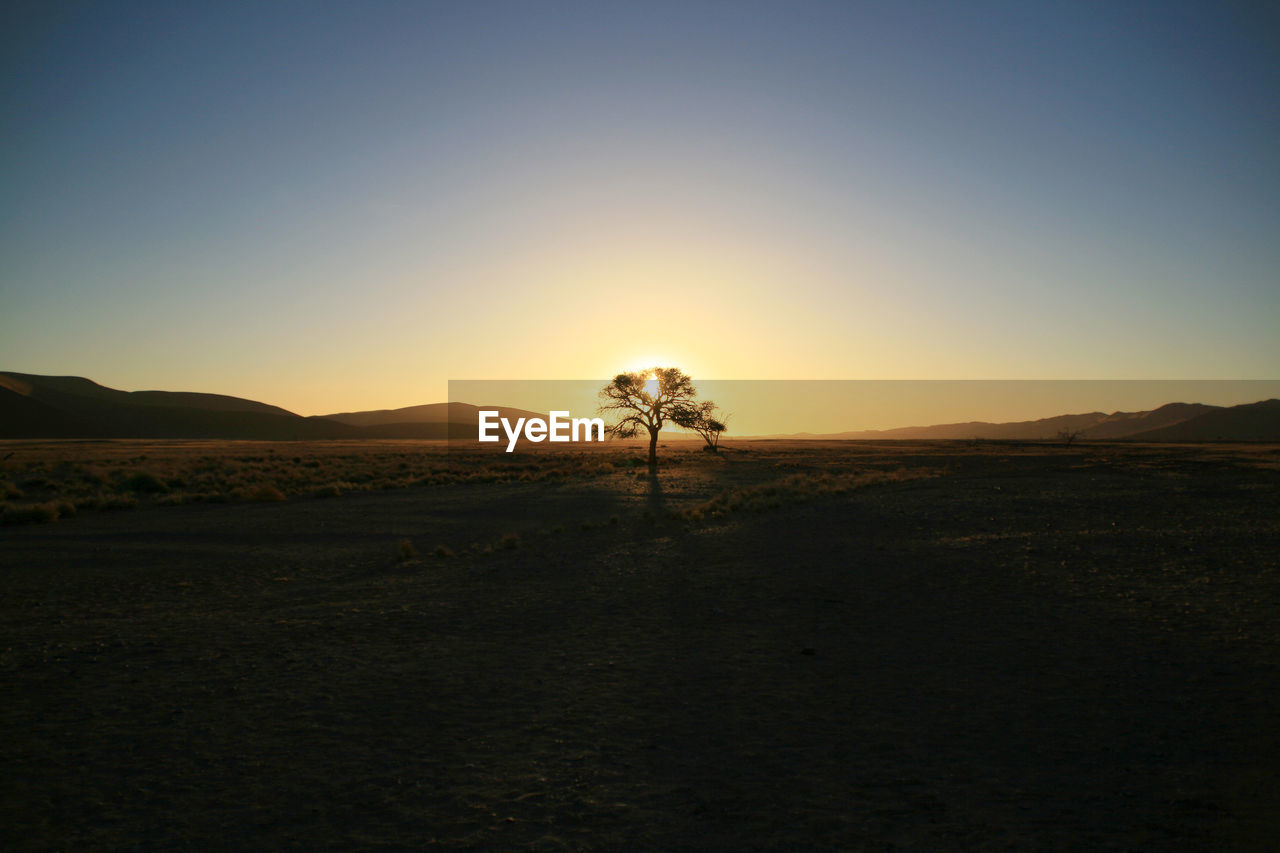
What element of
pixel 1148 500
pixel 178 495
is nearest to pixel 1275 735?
pixel 1148 500

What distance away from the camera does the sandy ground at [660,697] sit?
519cm

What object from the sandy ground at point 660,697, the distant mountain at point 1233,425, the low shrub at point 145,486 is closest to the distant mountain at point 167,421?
the distant mountain at point 1233,425

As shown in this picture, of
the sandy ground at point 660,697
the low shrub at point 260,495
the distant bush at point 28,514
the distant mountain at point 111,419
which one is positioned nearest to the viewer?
the sandy ground at point 660,697

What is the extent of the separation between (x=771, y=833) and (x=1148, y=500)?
24302 mm

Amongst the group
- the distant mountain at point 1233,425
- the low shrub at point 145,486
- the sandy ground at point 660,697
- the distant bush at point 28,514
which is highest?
the distant mountain at point 1233,425

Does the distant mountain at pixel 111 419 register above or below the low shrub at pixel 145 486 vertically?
above

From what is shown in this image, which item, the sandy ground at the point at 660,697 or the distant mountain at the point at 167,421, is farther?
the distant mountain at the point at 167,421

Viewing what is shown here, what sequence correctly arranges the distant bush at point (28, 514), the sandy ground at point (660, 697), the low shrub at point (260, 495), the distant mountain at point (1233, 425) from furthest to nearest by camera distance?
the distant mountain at point (1233, 425) → the low shrub at point (260, 495) → the distant bush at point (28, 514) → the sandy ground at point (660, 697)

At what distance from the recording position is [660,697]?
7844 millimetres

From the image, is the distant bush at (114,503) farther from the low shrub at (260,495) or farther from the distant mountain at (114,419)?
the distant mountain at (114,419)

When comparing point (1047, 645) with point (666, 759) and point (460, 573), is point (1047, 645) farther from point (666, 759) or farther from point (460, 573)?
point (460, 573)

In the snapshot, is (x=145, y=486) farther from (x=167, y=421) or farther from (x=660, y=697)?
(x=167, y=421)

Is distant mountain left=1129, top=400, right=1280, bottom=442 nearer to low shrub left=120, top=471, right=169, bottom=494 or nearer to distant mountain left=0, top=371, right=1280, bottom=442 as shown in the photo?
distant mountain left=0, top=371, right=1280, bottom=442

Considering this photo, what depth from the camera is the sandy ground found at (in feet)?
17.0
